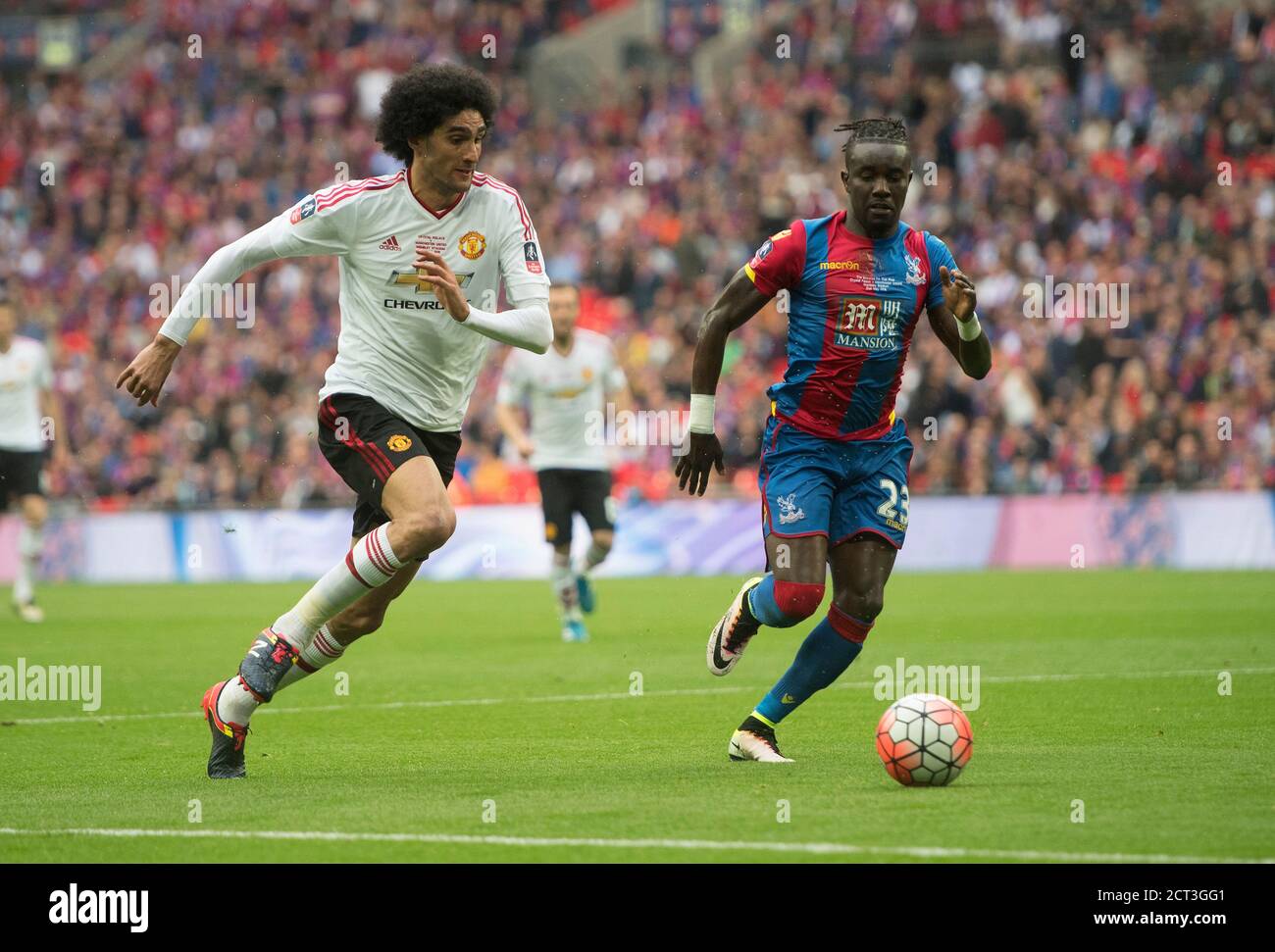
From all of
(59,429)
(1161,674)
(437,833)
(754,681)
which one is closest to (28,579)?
(59,429)

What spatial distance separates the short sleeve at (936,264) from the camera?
8.38 meters

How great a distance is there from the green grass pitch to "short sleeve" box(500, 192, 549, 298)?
200 cm

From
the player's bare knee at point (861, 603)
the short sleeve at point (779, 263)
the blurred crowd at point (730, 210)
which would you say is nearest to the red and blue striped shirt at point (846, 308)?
the short sleeve at point (779, 263)

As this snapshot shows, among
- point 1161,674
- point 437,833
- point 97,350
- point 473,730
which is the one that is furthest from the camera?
point 97,350

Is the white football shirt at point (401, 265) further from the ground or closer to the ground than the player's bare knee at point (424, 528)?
further from the ground

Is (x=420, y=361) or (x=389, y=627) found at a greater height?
(x=420, y=361)

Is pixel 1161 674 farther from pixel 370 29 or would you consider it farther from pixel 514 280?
pixel 370 29

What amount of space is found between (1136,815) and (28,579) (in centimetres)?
1361

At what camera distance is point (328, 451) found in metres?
8.26

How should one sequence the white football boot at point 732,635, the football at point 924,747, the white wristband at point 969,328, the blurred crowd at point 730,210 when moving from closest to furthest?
the football at point 924,747, the white wristband at point 969,328, the white football boot at point 732,635, the blurred crowd at point 730,210

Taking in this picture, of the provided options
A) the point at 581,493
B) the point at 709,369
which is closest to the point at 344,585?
the point at 709,369

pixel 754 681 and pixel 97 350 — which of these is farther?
pixel 97 350

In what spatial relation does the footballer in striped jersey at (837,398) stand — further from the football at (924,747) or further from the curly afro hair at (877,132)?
the football at (924,747)
